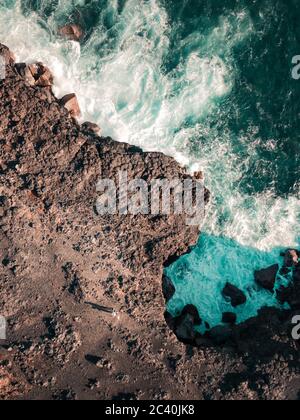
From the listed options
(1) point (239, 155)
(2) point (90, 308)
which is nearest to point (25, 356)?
(2) point (90, 308)

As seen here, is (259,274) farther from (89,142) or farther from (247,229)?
(89,142)

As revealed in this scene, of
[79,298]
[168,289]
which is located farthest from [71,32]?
[168,289]

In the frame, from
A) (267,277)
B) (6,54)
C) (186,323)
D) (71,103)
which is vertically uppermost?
(6,54)

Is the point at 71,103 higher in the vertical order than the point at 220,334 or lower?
higher

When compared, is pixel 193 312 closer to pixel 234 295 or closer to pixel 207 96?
pixel 234 295

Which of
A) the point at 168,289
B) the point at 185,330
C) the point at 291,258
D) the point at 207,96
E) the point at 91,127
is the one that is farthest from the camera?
the point at 207,96
